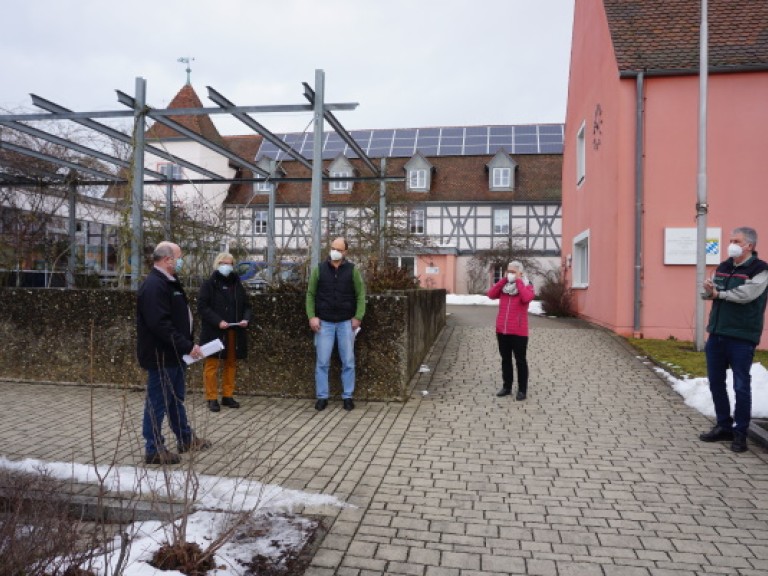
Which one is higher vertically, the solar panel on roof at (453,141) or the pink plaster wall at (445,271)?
the solar panel on roof at (453,141)

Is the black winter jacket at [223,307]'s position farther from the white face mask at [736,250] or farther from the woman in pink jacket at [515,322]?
the white face mask at [736,250]

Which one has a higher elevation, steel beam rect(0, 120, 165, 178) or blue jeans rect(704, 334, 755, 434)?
steel beam rect(0, 120, 165, 178)

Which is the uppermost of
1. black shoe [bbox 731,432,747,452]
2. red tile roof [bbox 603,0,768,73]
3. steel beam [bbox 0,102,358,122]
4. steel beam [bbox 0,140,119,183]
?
red tile roof [bbox 603,0,768,73]

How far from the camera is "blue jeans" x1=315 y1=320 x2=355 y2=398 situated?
680 cm

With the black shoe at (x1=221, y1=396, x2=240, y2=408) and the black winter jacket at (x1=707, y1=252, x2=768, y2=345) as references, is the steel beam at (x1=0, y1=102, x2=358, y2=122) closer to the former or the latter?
the black shoe at (x1=221, y1=396, x2=240, y2=408)

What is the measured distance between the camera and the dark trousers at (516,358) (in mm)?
7391

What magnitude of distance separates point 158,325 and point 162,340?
0.13m

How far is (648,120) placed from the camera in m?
12.6

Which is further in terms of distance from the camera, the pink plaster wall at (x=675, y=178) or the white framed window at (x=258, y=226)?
the pink plaster wall at (x=675, y=178)

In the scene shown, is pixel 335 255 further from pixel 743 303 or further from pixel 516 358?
pixel 743 303

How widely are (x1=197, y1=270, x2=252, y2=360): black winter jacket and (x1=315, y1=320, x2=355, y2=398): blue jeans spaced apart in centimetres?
81

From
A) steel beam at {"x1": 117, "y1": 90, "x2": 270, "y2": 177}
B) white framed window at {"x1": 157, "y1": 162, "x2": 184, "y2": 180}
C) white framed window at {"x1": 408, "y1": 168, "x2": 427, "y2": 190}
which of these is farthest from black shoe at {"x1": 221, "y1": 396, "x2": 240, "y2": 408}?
white framed window at {"x1": 408, "y1": 168, "x2": 427, "y2": 190}

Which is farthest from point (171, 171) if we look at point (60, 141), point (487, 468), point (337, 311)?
point (487, 468)

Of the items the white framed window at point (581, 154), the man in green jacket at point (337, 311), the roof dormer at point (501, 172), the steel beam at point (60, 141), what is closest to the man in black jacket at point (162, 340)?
the man in green jacket at point (337, 311)
